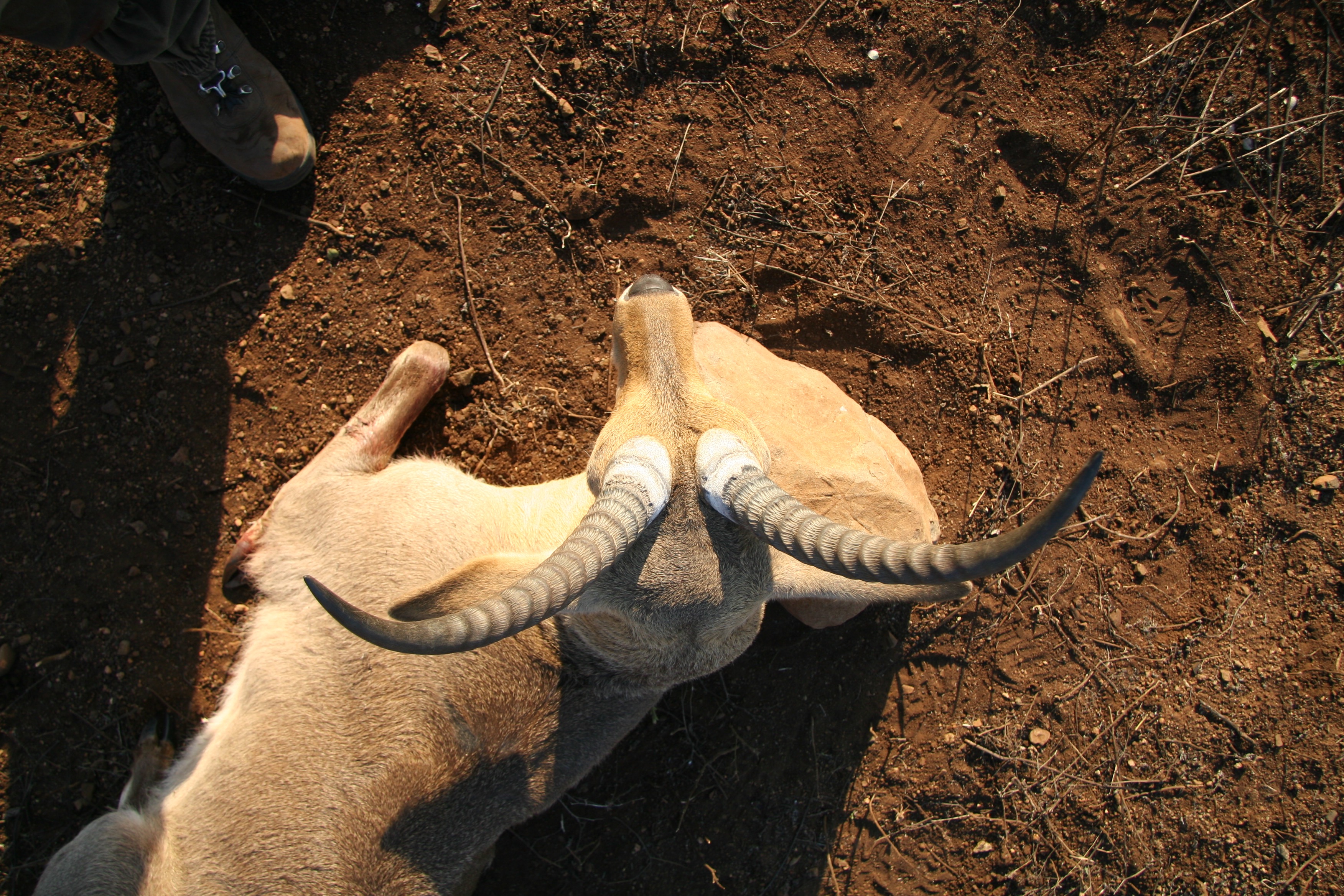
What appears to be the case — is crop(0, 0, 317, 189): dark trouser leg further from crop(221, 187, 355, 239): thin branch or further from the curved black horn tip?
the curved black horn tip

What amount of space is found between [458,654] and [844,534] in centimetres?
253

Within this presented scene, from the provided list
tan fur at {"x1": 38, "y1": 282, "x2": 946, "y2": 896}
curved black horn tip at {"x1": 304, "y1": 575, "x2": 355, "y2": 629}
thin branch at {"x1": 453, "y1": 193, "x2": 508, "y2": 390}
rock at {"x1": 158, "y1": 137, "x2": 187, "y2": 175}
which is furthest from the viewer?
thin branch at {"x1": 453, "y1": 193, "x2": 508, "y2": 390}

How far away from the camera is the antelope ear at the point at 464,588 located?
3805 millimetres

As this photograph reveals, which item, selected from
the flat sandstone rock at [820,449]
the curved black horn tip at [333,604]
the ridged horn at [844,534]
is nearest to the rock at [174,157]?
the flat sandstone rock at [820,449]

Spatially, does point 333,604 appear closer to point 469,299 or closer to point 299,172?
point 469,299

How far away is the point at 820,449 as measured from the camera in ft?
16.8

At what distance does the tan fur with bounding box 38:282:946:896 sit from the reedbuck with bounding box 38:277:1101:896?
1cm

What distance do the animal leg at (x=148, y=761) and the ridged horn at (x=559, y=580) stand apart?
118 inches

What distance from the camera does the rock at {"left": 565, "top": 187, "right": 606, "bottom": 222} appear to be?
5570 millimetres

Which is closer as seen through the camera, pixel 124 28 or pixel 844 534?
pixel 844 534

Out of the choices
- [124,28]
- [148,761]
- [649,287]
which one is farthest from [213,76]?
[148,761]

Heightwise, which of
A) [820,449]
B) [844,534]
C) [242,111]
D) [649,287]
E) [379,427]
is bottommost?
[379,427]

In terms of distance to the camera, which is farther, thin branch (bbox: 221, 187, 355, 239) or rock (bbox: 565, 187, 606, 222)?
rock (bbox: 565, 187, 606, 222)

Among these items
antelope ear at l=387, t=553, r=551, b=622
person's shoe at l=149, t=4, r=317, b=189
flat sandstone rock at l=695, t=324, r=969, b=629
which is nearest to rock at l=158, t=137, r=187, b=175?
person's shoe at l=149, t=4, r=317, b=189
